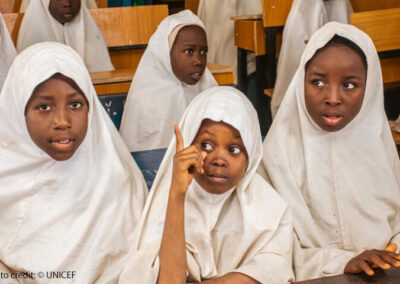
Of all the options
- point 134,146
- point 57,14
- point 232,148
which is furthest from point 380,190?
point 57,14

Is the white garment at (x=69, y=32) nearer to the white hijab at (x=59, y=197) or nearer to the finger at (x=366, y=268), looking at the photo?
the white hijab at (x=59, y=197)

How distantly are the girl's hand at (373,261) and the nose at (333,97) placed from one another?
0.49 m

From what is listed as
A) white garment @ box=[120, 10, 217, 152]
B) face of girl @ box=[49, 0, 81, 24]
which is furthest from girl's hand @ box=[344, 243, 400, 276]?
face of girl @ box=[49, 0, 81, 24]

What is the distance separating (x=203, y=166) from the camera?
5.41 ft

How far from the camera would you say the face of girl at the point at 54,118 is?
1628 millimetres

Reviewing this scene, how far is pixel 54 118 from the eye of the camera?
1.62 m

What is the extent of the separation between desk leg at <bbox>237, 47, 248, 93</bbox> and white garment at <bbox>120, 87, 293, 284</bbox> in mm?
3176

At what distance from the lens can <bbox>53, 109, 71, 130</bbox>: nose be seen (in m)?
1.61

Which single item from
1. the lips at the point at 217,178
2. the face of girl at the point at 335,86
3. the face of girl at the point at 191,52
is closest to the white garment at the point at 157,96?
the face of girl at the point at 191,52

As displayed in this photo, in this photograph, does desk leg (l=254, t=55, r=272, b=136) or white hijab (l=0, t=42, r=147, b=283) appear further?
desk leg (l=254, t=55, r=272, b=136)

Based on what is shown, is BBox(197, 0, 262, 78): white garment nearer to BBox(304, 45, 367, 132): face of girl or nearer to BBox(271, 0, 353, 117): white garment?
BBox(271, 0, 353, 117): white garment

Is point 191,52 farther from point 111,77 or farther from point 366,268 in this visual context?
point 366,268

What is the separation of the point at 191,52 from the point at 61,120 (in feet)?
5.48

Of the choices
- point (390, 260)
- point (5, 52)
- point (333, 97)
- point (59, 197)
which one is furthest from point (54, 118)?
point (5, 52)
